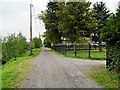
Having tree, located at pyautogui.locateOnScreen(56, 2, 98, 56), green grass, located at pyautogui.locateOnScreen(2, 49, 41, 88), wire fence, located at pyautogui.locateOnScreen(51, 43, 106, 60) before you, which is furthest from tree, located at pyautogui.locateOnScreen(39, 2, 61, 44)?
green grass, located at pyautogui.locateOnScreen(2, 49, 41, 88)

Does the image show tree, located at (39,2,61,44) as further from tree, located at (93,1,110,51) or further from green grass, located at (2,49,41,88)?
green grass, located at (2,49,41,88)

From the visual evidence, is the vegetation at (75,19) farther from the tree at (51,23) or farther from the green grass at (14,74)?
the green grass at (14,74)

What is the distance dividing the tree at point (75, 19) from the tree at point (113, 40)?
24555 millimetres

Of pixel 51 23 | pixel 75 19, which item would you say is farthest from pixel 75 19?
pixel 51 23

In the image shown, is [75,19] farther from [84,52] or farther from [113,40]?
[113,40]

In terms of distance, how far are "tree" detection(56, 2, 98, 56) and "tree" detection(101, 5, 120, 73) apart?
24.6 m

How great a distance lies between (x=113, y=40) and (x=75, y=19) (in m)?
27.3

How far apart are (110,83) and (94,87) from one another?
1.10 m

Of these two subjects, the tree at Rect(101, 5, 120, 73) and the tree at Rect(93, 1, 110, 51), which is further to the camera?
the tree at Rect(93, 1, 110, 51)

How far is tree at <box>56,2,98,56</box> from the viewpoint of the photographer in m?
39.9

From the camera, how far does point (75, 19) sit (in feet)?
134

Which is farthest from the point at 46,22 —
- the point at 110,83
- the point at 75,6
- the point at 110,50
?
the point at 110,83

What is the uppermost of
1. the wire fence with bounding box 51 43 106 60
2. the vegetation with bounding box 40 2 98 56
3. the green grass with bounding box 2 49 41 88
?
the vegetation with bounding box 40 2 98 56

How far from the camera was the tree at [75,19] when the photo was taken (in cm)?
3991
